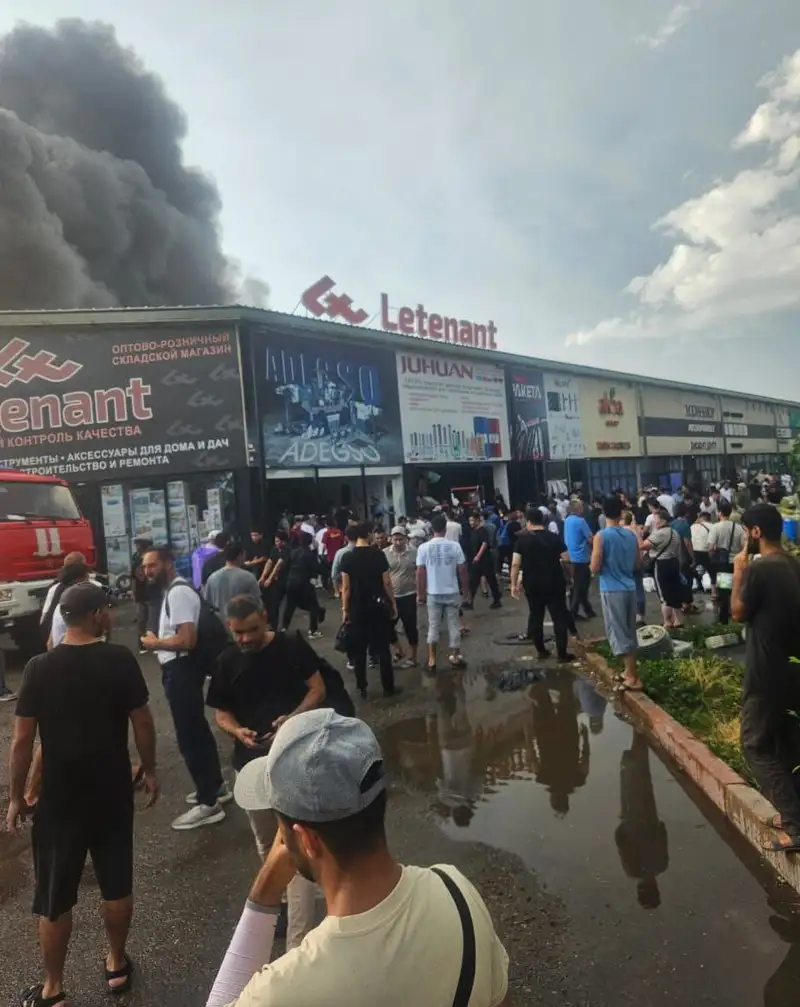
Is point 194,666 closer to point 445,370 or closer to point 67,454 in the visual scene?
point 67,454

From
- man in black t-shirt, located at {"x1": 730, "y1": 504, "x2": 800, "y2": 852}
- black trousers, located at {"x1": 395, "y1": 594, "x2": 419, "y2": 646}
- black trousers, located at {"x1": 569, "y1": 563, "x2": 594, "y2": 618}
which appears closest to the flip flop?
man in black t-shirt, located at {"x1": 730, "y1": 504, "x2": 800, "y2": 852}

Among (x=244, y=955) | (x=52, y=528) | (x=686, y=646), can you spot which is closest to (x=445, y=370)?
(x=52, y=528)

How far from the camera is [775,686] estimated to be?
10.7ft

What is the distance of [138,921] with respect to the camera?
11.4 feet

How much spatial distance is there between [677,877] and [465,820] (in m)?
1.27

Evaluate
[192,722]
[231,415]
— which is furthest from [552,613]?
[231,415]

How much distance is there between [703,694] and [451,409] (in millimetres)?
17174

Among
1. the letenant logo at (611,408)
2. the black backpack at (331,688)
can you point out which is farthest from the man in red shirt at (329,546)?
the letenant logo at (611,408)

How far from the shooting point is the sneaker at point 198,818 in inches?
176

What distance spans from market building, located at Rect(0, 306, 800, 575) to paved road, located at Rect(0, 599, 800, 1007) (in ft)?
38.4

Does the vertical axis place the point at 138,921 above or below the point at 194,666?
below

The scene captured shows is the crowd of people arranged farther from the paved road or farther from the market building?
the market building

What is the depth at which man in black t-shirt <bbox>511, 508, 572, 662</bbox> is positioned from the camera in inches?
293

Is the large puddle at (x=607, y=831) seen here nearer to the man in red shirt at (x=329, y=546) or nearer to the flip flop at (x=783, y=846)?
the flip flop at (x=783, y=846)
